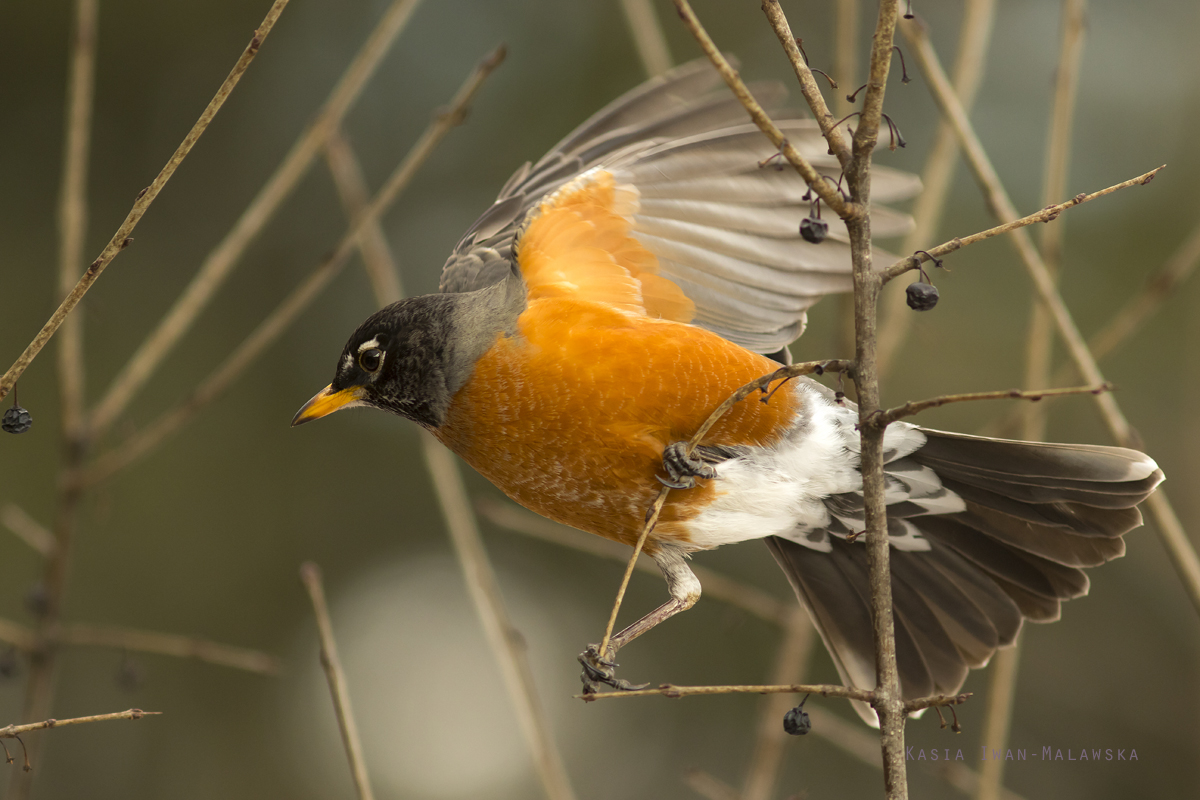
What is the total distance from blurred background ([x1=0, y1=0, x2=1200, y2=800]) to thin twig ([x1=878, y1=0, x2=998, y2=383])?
2698 mm

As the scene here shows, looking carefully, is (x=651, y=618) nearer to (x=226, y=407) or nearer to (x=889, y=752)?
(x=889, y=752)

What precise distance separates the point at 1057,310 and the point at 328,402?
60.8 inches

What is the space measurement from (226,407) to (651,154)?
4868mm

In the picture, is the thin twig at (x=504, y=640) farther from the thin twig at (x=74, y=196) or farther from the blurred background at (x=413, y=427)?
the blurred background at (x=413, y=427)

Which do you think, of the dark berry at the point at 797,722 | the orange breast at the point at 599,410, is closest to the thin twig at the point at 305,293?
the orange breast at the point at 599,410

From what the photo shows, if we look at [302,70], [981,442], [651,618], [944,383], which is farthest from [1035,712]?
[302,70]

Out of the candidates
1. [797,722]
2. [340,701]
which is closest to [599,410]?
[797,722]

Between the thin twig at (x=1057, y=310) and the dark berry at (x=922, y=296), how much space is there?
0.21 m

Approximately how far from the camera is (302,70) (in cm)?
686

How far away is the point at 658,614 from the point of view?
7.03 feet

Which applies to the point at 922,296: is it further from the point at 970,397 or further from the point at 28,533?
the point at 28,533

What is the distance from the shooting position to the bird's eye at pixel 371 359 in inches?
94.8

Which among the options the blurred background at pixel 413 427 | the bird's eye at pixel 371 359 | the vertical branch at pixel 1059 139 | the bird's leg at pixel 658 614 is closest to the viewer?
the bird's leg at pixel 658 614

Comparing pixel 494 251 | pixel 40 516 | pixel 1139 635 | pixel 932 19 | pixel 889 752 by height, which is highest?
pixel 932 19
